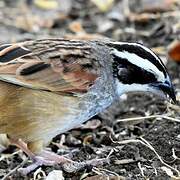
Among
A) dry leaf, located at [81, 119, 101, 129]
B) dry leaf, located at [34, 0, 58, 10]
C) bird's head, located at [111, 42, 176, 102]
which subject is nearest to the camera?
bird's head, located at [111, 42, 176, 102]

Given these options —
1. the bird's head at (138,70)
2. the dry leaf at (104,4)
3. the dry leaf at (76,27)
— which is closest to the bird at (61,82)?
the bird's head at (138,70)

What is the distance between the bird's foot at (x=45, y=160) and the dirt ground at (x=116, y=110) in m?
0.04

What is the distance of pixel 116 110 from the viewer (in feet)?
18.4

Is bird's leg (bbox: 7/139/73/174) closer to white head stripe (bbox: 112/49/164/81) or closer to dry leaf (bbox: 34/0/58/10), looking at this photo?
white head stripe (bbox: 112/49/164/81)

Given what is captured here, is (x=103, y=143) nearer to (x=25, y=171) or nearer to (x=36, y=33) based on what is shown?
(x=25, y=171)

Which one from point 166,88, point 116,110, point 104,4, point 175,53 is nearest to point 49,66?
point 166,88

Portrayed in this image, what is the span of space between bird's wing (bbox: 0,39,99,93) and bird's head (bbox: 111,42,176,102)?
0.51 ft

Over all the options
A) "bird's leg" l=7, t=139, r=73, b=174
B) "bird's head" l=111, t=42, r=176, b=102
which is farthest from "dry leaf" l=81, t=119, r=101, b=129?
"bird's head" l=111, t=42, r=176, b=102

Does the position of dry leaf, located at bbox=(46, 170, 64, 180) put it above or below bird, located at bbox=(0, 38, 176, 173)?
below

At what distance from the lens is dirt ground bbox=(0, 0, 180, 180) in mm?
4391

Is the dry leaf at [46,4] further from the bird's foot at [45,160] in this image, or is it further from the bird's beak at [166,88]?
the bird's beak at [166,88]

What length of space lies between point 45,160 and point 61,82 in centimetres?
57

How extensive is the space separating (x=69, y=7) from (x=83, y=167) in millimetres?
3781

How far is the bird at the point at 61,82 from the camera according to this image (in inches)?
162
